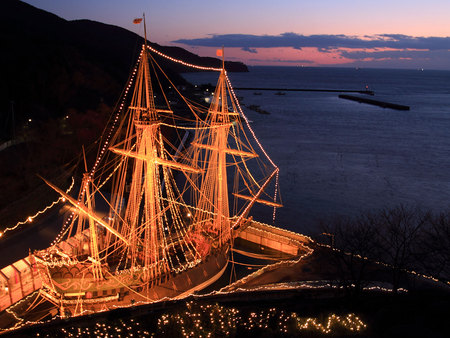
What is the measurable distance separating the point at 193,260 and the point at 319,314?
692 centimetres

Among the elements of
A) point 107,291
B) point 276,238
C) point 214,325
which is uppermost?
point 214,325

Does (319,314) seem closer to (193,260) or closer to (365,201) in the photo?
(193,260)

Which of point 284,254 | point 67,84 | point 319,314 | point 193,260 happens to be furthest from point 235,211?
point 67,84

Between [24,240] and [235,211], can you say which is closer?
[24,240]

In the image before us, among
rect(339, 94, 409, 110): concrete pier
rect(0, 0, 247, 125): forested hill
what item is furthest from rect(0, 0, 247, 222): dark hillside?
rect(339, 94, 409, 110): concrete pier

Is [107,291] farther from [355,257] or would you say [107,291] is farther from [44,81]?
[44,81]

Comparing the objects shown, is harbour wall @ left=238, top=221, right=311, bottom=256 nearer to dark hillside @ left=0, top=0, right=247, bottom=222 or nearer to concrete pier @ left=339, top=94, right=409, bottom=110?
dark hillside @ left=0, top=0, right=247, bottom=222

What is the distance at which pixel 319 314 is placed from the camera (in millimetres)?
13039

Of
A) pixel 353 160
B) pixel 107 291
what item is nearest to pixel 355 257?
pixel 107 291

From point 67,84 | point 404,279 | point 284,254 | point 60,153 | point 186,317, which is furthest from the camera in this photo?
point 67,84

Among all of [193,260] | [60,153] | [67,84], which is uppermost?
[67,84]

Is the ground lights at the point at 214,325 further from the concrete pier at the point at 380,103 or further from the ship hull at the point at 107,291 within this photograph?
the concrete pier at the point at 380,103

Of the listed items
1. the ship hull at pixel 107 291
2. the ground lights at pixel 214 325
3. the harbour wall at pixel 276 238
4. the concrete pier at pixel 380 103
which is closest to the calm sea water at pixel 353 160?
the harbour wall at pixel 276 238

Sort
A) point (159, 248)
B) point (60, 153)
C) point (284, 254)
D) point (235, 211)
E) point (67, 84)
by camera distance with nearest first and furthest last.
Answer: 1. point (159, 248)
2. point (284, 254)
3. point (235, 211)
4. point (60, 153)
5. point (67, 84)
